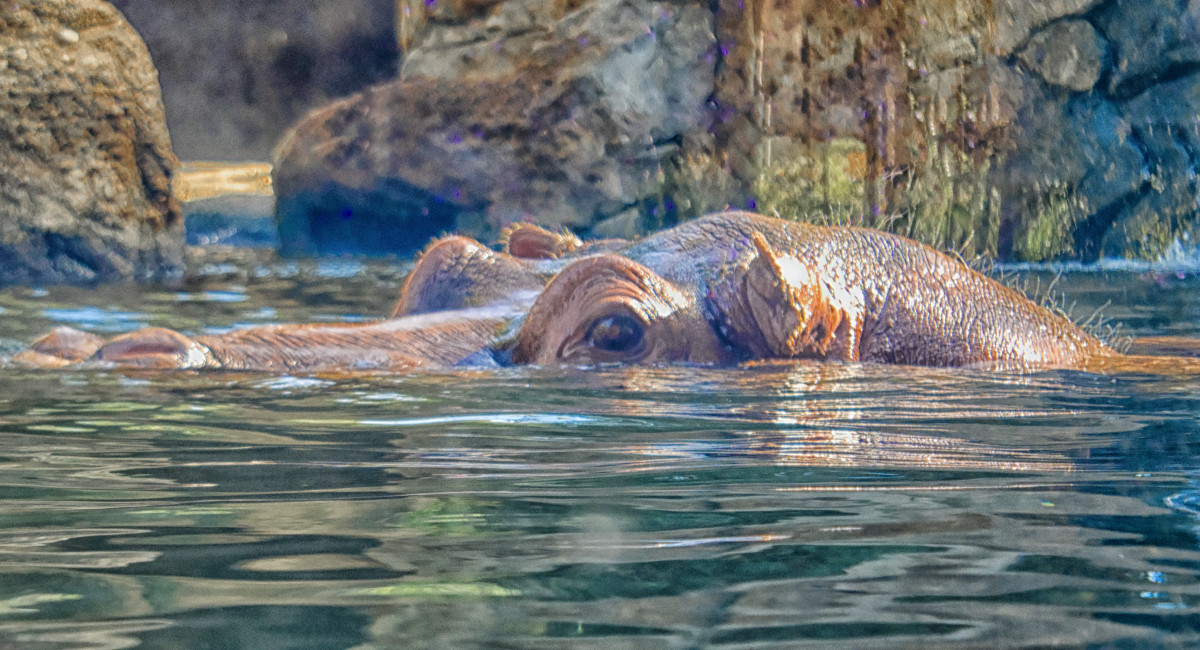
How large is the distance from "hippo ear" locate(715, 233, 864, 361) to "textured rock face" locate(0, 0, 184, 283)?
745 cm

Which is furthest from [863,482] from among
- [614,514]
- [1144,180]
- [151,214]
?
[1144,180]

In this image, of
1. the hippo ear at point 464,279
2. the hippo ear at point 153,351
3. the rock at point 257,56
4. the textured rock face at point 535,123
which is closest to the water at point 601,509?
the hippo ear at point 153,351

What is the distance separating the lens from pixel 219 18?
23234mm

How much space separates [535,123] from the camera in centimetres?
1411

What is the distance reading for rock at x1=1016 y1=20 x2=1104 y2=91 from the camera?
12.8 meters

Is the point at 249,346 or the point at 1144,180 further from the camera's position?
the point at 1144,180

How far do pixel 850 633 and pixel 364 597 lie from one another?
542 millimetres

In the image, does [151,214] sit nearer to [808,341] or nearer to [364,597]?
[808,341]

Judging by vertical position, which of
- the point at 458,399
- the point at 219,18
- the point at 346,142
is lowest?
the point at 458,399

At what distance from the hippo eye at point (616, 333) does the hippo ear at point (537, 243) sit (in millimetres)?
1122

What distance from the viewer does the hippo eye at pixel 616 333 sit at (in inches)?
148

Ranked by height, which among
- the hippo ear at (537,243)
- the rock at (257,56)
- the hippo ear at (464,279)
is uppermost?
the rock at (257,56)

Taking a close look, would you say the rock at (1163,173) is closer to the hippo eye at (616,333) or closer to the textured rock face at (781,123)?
the textured rock face at (781,123)

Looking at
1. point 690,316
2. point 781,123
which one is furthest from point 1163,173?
point 690,316
